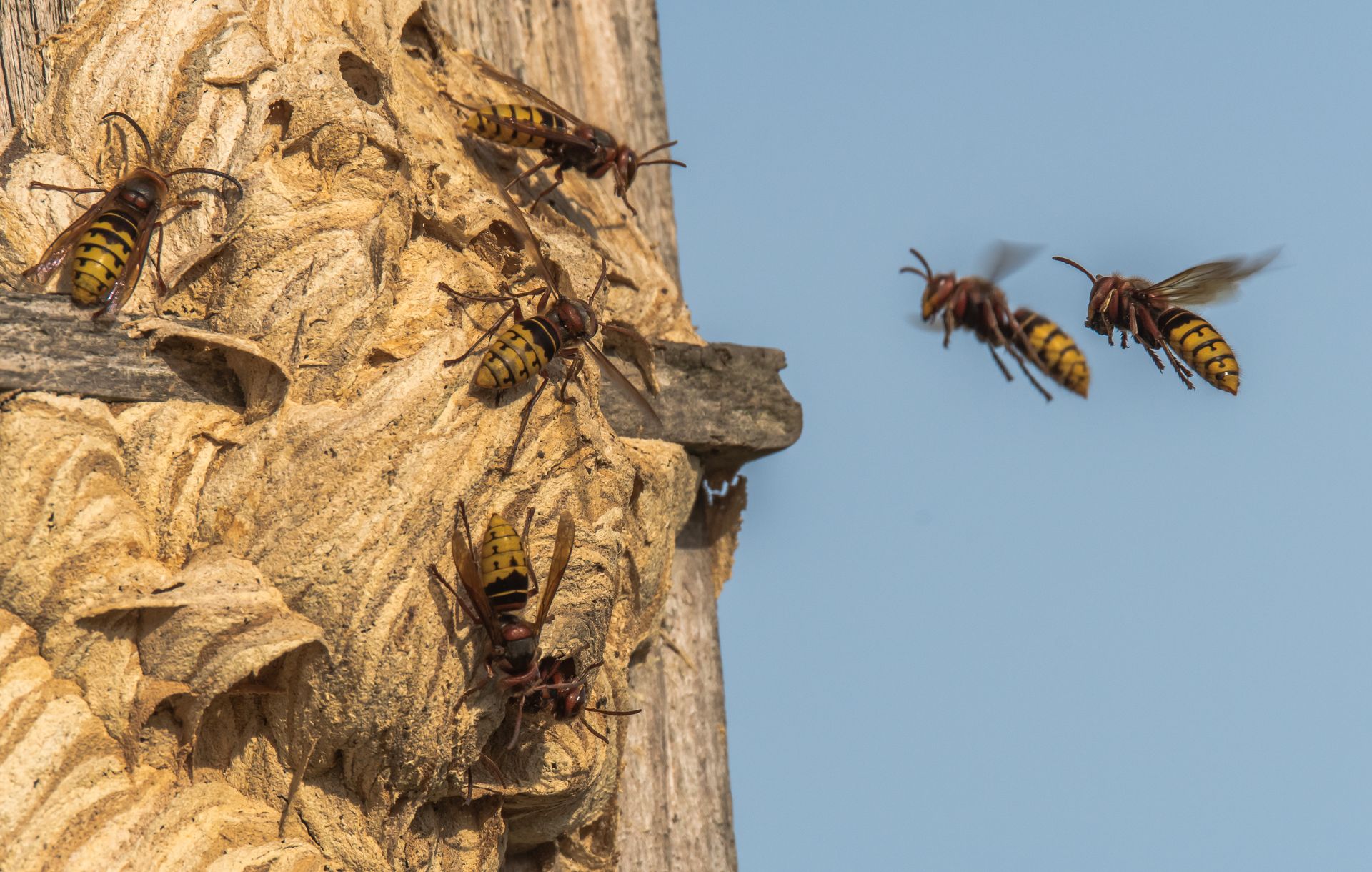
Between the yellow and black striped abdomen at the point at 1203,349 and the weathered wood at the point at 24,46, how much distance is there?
9.43ft

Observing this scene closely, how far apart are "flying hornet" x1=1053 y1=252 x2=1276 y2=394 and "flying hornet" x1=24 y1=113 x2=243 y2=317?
2146 mm

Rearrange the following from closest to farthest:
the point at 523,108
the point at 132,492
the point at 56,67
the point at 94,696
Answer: the point at 94,696 < the point at 132,492 < the point at 56,67 < the point at 523,108

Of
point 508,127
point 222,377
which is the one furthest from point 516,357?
point 508,127

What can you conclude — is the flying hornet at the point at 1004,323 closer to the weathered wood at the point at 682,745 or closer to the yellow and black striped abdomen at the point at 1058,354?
the yellow and black striped abdomen at the point at 1058,354

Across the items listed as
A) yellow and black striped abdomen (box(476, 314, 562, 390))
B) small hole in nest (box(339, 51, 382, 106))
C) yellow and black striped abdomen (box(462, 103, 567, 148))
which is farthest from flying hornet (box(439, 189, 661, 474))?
small hole in nest (box(339, 51, 382, 106))

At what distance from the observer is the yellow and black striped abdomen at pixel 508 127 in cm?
387

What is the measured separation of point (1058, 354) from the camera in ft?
14.5

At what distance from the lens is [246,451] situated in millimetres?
3049

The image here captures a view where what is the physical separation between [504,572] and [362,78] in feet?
4.88

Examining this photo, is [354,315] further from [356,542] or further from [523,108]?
[523,108]

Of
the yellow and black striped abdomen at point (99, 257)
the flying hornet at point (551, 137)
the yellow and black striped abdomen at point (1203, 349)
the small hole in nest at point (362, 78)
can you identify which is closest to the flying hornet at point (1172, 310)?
the yellow and black striped abdomen at point (1203, 349)

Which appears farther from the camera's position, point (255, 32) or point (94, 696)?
point (255, 32)

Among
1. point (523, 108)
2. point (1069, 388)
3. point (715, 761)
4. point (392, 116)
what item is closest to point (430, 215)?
point (392, 116)

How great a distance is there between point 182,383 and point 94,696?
0.70 m
